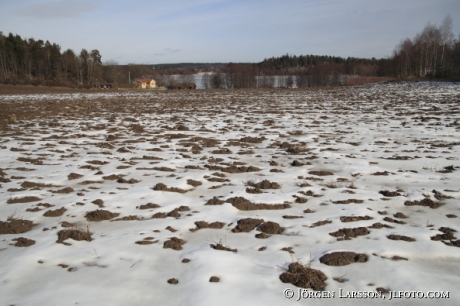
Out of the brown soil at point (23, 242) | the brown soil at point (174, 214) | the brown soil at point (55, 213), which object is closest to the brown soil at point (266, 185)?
the brown soil at point (174, 214)

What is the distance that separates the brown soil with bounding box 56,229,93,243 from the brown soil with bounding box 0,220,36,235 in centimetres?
73

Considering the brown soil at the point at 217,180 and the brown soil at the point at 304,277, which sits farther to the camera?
the brown soil at the point at 217,180

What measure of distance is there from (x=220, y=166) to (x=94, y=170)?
10.5ft

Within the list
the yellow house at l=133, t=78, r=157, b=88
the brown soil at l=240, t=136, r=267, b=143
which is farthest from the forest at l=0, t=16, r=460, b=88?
the brown soil at l=240, t=136, r=267, b=143

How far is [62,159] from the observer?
30.1ft

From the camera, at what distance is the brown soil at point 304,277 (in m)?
3.52

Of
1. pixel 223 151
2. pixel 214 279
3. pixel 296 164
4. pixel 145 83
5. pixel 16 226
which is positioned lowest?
pixel 214 279

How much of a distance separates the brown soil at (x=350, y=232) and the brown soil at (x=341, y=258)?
0.54m

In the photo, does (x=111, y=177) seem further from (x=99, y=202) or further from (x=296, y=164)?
→ (x=296, y=164)

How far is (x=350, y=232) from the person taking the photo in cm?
467

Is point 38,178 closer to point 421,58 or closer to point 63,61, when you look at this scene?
point 421,58

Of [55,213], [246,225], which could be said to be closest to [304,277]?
[246,225]

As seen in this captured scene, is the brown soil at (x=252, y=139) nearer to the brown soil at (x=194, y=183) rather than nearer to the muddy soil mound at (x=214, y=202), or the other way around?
the brown soil at (x=194, y=183)

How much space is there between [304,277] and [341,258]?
2.24ft
